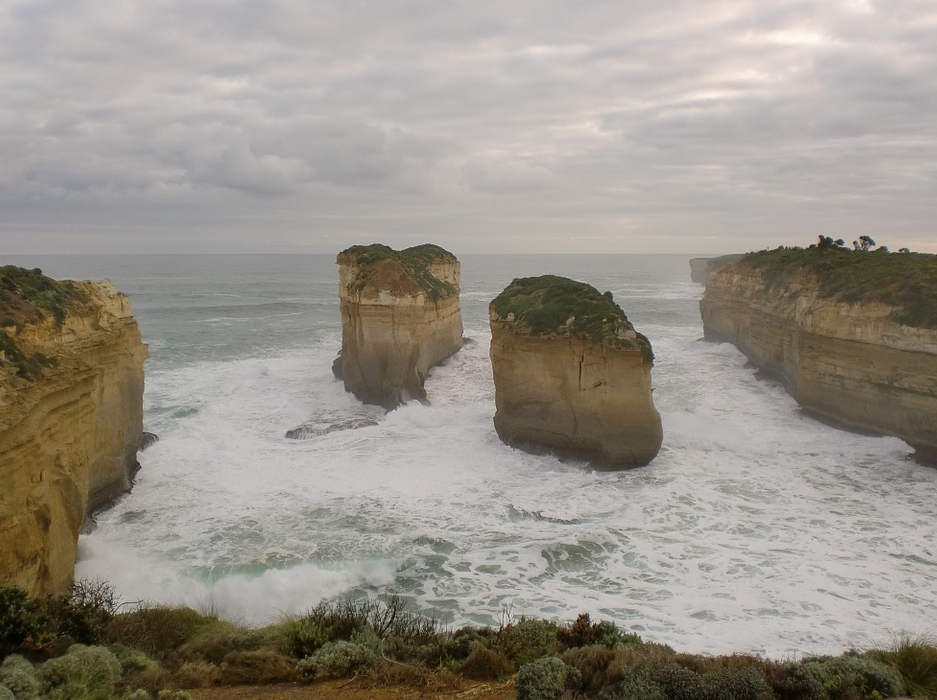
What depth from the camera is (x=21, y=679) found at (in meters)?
5.48

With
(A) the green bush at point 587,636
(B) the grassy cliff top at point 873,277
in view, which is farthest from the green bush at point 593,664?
(B) the grassy cliff top at point 873,277

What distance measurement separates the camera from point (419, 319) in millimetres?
23094

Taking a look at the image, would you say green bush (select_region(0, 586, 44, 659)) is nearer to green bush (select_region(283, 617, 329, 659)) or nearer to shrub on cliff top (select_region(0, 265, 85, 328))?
green bush (select_region(283, 617, 329, 659))

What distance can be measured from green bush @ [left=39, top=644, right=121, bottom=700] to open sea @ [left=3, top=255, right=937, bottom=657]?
3.94 metres

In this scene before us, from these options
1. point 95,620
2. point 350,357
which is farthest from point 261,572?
point 350,357

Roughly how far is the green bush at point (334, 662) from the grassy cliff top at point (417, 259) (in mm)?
17237

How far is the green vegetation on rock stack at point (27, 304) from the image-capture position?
893 cm

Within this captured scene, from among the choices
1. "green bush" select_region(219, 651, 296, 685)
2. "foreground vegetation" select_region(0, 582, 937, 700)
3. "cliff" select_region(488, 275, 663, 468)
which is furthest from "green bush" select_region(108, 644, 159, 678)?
"cliff" select_region(488, 275, 663, 468)

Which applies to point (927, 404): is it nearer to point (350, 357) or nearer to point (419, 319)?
point (419, 319)

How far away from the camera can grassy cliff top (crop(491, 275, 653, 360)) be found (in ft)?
52.1

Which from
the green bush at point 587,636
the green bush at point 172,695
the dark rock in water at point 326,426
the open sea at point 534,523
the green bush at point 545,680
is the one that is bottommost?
the open sea at point 534,523

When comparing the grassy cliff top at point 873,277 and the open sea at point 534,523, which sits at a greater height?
the grassy cliff top at point 873,277

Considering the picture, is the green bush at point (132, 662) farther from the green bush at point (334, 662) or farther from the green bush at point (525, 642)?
the green bush at point (525, 642)

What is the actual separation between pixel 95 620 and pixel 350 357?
16503 mm
